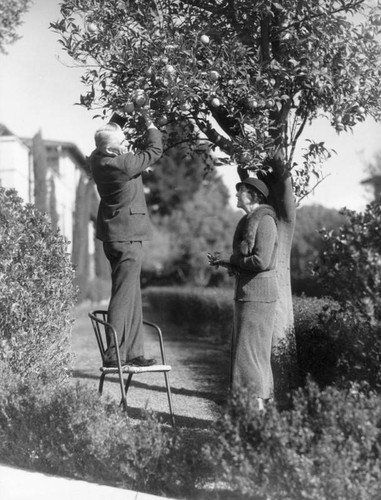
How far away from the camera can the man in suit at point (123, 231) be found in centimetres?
595

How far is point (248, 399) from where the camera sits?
4.30 m

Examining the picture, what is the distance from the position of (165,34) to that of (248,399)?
11.8 ft

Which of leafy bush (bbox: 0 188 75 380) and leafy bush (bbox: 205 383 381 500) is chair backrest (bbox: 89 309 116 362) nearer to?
leafy bush (bbox: 0 188 75 380)

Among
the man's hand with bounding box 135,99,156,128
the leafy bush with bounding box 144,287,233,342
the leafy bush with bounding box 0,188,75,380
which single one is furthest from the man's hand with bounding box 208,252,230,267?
the leafy bush with bounding box 144,287,233,342

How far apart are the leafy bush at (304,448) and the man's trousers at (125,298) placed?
1866 mm

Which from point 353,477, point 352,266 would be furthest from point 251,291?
point 353,477

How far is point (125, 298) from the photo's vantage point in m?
6.05

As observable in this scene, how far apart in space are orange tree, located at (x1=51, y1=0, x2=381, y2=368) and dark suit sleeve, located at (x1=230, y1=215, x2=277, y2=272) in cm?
122

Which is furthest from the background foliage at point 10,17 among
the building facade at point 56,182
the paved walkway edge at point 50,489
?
the paved walkway edge at point 50,489

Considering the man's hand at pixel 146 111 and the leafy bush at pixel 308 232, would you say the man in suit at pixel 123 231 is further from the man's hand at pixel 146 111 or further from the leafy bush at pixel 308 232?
the leafy bush at pixel 308 232

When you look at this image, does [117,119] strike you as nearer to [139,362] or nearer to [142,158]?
[142,158]

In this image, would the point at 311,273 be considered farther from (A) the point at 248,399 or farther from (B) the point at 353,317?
(A) the point at 248,399

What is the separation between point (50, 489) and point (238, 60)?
12.8ft

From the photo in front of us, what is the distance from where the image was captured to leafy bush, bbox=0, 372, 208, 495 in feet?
15.3
